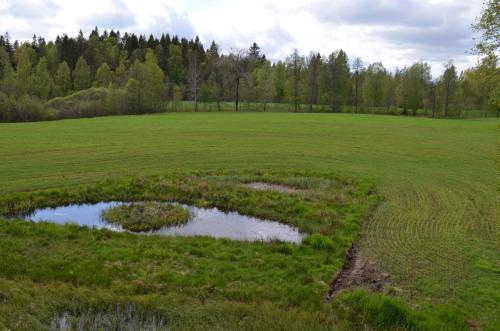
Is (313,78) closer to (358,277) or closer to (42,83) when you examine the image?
(42,83)

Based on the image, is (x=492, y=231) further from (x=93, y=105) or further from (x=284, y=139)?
(x=93, y=105)

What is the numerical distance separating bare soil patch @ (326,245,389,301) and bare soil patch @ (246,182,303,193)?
29.2 ft

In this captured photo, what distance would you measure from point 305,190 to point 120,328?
1453 centimetres

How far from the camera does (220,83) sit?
4230 inches

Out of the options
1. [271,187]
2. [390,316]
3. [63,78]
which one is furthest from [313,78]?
[390,316]

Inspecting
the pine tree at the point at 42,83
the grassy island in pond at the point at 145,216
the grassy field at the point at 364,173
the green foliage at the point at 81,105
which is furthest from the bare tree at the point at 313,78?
the grassy island in pond at the point at 145,216

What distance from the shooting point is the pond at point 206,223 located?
16.0m

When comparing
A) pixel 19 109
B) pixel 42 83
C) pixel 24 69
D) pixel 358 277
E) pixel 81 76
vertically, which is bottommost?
pixel 358 277

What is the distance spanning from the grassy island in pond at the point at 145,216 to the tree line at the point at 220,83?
66.2 m

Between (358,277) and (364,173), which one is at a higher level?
(364,173)

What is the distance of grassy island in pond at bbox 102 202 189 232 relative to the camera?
54.5ft

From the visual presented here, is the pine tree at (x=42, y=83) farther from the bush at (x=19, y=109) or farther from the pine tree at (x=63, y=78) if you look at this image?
the bush at (x=19, y=109)

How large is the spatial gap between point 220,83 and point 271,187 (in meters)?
87.8

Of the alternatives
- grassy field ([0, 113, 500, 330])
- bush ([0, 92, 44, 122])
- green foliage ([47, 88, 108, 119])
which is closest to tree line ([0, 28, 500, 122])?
green foliage ([47, 88, 108, 119])
